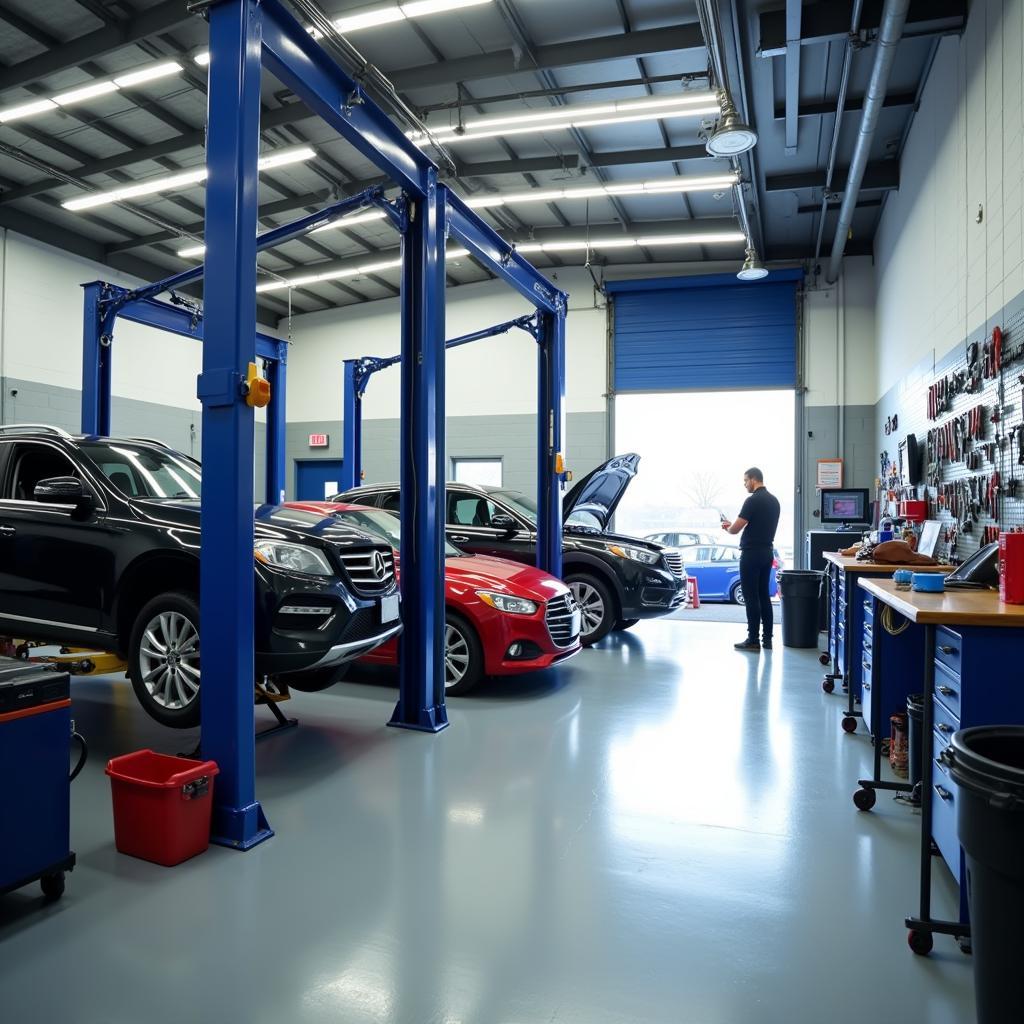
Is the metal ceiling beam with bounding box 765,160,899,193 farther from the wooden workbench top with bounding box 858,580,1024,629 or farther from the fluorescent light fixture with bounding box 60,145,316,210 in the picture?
the wooden workbench top with bounding box 858,580,1024,629

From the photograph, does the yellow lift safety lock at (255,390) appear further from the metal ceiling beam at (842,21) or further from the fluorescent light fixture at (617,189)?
the fluorescent light fixture at (617,189)

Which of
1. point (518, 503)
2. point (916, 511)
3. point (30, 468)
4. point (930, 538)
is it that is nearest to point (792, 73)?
point (916, 511)

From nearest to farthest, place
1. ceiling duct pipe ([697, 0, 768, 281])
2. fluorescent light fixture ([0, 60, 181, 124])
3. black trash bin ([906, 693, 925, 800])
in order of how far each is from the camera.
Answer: black trash bin ([906, 693, 925, 800]), ceiling duct pipe ([697, 0, 768, 281]), fluorescent light fixture ([0, 60, 181, 124])

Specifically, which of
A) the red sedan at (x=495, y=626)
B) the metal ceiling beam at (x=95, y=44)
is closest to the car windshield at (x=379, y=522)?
the red sedan at (x=495, y=626)

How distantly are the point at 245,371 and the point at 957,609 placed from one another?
2631mm

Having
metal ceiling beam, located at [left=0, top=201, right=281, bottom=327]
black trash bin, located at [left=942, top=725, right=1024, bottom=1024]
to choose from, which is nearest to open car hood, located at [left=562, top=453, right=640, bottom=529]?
black trash bin, located at [left=942, top=725, right=1024, bottom=1024]

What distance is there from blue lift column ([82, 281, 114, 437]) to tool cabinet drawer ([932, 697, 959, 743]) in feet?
23.4

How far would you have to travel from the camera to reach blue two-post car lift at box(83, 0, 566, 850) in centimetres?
291

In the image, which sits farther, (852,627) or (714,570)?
(714,570)

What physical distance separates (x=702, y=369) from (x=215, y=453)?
33.2 ft

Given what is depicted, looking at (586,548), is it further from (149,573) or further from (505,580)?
(149,573)

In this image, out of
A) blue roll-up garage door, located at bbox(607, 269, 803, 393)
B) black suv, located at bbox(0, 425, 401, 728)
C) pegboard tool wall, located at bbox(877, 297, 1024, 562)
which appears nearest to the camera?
black suv, located at bbox(0, 425, 401, 728)

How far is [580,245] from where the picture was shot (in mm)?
11156

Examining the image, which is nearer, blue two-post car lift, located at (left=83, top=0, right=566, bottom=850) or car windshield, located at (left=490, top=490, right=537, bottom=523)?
blue two-post car lift, located at (left=83, top=0, right=566, bottom=850)
